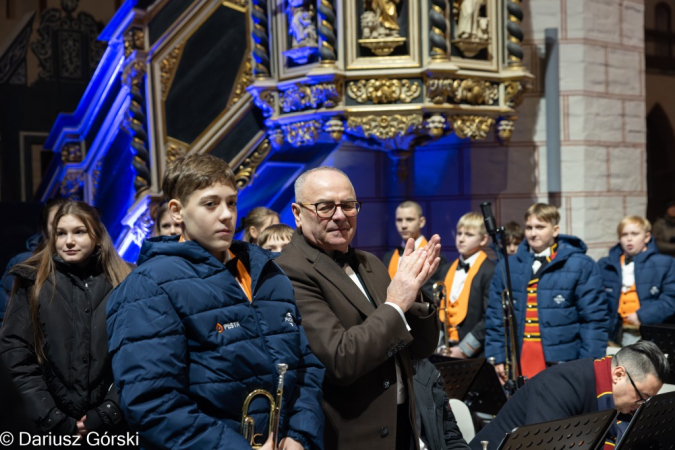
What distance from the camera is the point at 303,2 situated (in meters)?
6.16

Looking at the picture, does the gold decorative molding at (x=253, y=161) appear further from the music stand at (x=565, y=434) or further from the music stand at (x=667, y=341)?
the music stand at (x=565, y=434)

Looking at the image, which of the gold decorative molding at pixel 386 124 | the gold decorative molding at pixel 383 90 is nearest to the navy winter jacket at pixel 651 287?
the gold decorative molding at pixel 386 124

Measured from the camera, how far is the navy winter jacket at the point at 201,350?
2.19 meters

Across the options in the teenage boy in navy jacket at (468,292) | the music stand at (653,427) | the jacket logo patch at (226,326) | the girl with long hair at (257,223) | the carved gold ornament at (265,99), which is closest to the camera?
the jacket logo patch at (226,326)

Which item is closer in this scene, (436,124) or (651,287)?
(651,287)

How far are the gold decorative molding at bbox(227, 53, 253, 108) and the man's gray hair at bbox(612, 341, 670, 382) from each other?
4.11 metres

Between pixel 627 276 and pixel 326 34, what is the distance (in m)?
2.74

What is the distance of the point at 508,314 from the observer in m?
4.59

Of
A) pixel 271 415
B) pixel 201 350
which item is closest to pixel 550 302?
pixel 271 415

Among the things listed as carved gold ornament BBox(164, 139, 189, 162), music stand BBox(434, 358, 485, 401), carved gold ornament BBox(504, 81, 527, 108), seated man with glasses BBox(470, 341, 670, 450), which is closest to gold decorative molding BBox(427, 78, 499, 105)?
carved gold ornament BBox(504, 81, 527, 108)

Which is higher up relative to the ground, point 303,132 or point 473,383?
point 303,132

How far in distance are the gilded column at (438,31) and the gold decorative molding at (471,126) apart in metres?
0.49

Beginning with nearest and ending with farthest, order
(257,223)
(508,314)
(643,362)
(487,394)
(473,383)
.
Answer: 1. (643,362)
2. (473,383)
3. (487,394)
4. (508,314)
5. (257,223)

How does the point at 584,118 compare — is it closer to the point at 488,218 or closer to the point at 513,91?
the point at 513,91
